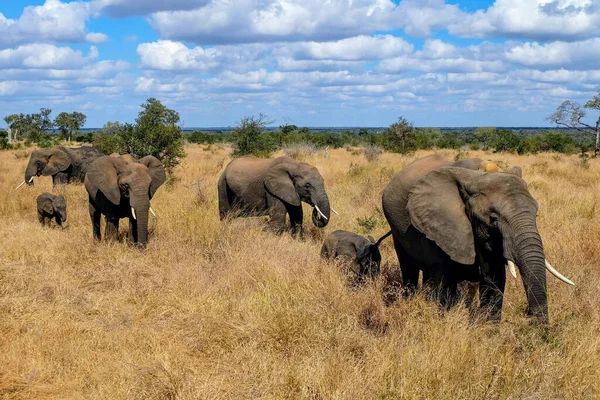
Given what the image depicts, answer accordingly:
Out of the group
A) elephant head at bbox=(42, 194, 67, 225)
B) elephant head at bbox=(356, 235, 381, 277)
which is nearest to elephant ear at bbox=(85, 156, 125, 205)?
elephant head at bbox=(42, 194, 67, 225)

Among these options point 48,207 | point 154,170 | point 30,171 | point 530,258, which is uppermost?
point 154,170

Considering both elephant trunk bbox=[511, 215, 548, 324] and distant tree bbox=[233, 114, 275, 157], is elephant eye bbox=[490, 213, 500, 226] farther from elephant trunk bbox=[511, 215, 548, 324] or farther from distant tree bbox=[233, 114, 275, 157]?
distant tree bbox=[233, 114, 275, 157]

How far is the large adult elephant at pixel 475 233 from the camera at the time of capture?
15.6 feet

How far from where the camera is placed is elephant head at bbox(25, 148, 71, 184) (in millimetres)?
17875

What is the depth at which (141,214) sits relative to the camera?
916 cm

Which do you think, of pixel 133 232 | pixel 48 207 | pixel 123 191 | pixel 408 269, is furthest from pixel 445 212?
pixel 48 207

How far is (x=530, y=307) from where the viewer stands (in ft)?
15.9

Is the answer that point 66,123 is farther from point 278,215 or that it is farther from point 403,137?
point 278,215

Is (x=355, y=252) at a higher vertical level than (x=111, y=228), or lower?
lower

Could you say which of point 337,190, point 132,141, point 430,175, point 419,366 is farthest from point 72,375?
point 132,141

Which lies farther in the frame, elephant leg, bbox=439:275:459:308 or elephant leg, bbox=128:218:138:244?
elephant leg, bbox=128:218:138:244

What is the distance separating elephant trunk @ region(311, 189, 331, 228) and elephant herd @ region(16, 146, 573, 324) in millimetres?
17

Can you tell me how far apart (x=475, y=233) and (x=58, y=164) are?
15.9 metres

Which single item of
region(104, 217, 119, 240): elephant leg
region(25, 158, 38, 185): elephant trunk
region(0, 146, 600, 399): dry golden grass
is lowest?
region(0, 146, 600, 399): dry golden grass
